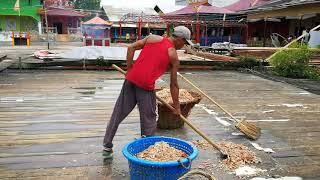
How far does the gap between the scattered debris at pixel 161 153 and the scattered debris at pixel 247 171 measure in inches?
34.8

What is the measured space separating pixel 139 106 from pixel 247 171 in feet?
4.53

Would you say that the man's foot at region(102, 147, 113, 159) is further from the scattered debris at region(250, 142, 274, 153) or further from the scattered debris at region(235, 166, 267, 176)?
the scattered debris at region(250, 142, 274, 153)

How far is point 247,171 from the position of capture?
394 cm

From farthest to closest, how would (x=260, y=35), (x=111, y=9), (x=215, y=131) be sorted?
1. (x=111, y=9)
2. (x=260, y=35)
3. (x=215, y=131)

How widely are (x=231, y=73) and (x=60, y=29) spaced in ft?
102

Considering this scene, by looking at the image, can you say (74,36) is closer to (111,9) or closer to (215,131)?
(111,9)

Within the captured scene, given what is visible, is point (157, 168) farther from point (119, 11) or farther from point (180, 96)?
point (119, 11)

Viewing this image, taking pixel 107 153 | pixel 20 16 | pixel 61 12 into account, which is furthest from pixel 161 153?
pixel 61 12

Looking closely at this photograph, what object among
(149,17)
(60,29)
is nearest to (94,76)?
(149,17)

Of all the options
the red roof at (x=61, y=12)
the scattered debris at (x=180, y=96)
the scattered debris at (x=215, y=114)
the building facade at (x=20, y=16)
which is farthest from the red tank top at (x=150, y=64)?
the red roof at (x=61, y=12)

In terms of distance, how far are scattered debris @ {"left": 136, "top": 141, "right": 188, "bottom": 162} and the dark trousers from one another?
57 cm

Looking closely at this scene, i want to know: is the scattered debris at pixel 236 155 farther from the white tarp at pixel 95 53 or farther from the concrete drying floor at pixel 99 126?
the white tarp at pixel 95 53

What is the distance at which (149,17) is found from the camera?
2494 cm

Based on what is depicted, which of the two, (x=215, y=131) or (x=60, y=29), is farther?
(x=60, y=29)
